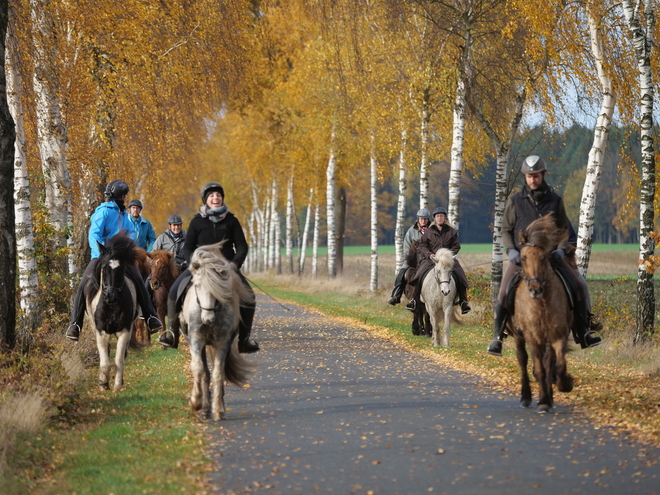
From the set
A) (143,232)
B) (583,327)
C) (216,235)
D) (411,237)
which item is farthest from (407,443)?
(411,237)

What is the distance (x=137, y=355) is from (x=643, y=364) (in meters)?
8.48

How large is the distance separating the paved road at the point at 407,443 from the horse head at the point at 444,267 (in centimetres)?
376

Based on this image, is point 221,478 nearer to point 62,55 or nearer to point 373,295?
point 62,55

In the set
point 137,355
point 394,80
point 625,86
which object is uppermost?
point 394,80

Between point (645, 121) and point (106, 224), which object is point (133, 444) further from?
point (645, 121)

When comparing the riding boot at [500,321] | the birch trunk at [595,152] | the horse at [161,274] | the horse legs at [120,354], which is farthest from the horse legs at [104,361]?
the birch trunk at [595,152]

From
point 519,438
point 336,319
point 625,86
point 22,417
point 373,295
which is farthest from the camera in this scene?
point 373,295

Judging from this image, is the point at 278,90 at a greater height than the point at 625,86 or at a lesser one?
greater

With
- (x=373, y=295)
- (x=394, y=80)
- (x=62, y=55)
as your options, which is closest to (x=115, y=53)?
(x=62, y=55)

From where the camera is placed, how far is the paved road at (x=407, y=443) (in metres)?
6.38

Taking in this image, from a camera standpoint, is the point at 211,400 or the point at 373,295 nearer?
the point at 211,400

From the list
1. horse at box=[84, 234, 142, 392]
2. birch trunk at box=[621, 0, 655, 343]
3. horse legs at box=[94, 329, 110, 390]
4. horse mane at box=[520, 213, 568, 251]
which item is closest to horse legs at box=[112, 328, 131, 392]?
horse at box=[84, 234, 142, 392]

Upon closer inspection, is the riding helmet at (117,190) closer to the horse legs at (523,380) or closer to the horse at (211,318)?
the horse at (211,318)

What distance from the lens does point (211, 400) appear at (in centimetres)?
999
